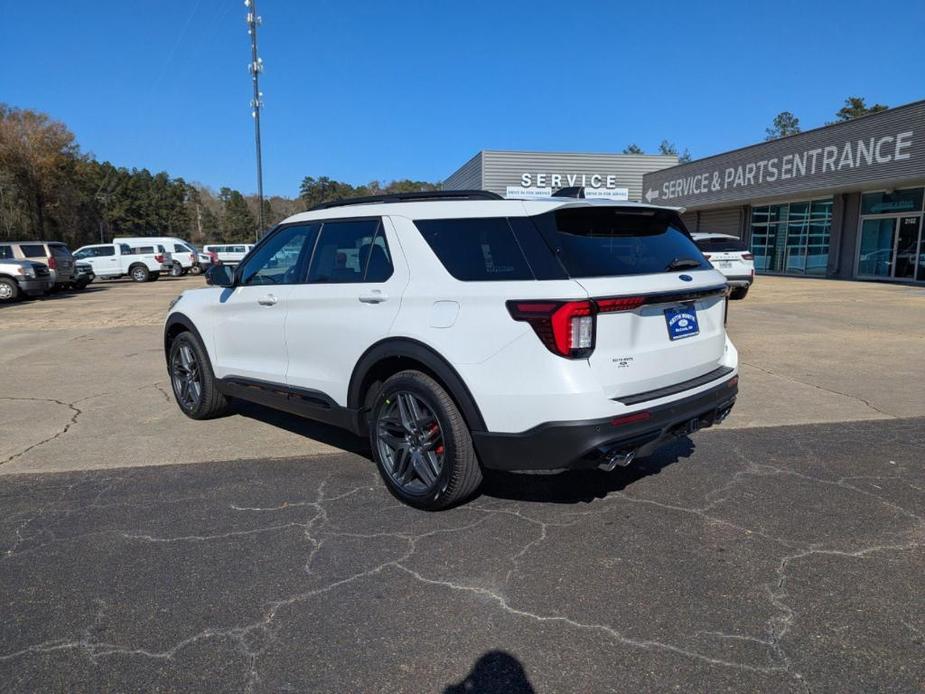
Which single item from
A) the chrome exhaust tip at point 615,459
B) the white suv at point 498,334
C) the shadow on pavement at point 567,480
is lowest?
the shadow on pavement at point 567,480

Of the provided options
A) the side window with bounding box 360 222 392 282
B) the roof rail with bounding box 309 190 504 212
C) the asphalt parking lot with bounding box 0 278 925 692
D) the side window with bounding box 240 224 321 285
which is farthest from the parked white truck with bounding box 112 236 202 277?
the side window with bounding box 360 222 392 282

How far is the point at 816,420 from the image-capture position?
562cm

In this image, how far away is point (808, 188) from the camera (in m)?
24.3

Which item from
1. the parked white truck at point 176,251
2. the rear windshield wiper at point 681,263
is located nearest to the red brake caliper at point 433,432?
the rear windshield wiper at point 681,263

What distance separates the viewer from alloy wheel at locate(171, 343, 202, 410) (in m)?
5.75

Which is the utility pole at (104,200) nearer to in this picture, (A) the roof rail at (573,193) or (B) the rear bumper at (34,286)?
(B) the rear bumper at (34,286)

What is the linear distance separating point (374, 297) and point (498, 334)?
961 mm

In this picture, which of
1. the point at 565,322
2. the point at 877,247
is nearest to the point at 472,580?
the point at 565,322

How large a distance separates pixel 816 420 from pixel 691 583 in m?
3.38

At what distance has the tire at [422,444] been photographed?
136 inches

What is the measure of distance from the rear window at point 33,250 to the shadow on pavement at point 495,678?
73.7ft

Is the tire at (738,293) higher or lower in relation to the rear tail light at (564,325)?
lower

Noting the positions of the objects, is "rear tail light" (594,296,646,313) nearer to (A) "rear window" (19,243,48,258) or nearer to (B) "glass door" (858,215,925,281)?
(A) "rear window" (19,243,48,258)

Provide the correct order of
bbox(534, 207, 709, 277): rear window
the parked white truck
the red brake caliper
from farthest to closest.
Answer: the parked white truck, the red brake caliper, bbox(534, 207, 709, 277): rear window
